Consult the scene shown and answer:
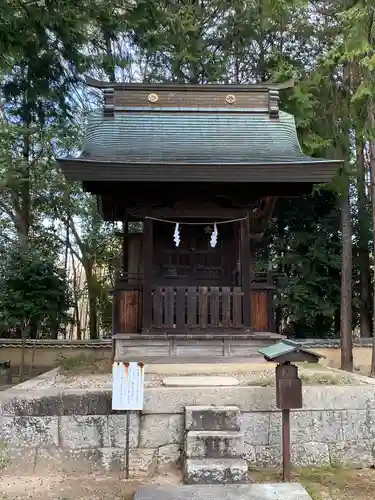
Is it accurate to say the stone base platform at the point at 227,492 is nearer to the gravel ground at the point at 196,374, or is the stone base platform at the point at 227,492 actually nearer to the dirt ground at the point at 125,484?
the dirt ground at the point at 125,484

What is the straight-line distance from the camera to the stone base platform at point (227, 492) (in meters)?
3.75

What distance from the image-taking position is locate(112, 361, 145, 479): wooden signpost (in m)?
4.43

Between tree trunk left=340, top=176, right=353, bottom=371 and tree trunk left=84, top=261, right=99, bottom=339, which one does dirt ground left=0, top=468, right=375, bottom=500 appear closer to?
tree trunk left=340, top=176, right=353, bottom=371

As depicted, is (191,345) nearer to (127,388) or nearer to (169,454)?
(169,454)

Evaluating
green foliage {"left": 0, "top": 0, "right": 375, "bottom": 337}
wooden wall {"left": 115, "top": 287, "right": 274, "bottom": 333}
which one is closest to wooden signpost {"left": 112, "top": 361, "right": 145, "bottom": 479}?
wooden wall {"left": 115, "top": 287, "right": 274, "bottom": 333}

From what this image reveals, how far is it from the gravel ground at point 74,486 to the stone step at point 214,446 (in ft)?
1.06

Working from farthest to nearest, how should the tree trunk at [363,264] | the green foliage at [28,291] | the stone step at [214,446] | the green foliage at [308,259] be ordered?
the tree trunk at [363,264]
the green foliage at [308,259]
the green foliage at [28,291]
the stone step at [214,446]

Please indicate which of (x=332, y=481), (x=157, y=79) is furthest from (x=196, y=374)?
(x=157, y=79)

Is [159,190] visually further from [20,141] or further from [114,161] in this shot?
[20,141]

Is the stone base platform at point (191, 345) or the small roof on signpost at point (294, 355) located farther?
the stone base platform at point (191, 345)

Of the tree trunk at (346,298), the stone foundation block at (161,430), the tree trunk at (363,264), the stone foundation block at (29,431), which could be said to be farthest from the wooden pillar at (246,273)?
the tree trunk at (363,264)

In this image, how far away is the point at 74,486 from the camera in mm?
4219

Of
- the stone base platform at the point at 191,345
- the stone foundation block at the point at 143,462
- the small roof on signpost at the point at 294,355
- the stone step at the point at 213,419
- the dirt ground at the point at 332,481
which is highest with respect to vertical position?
the small roof on signpost at the point at 294,355

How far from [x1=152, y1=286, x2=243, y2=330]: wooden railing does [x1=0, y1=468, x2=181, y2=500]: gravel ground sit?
2.44 metres
